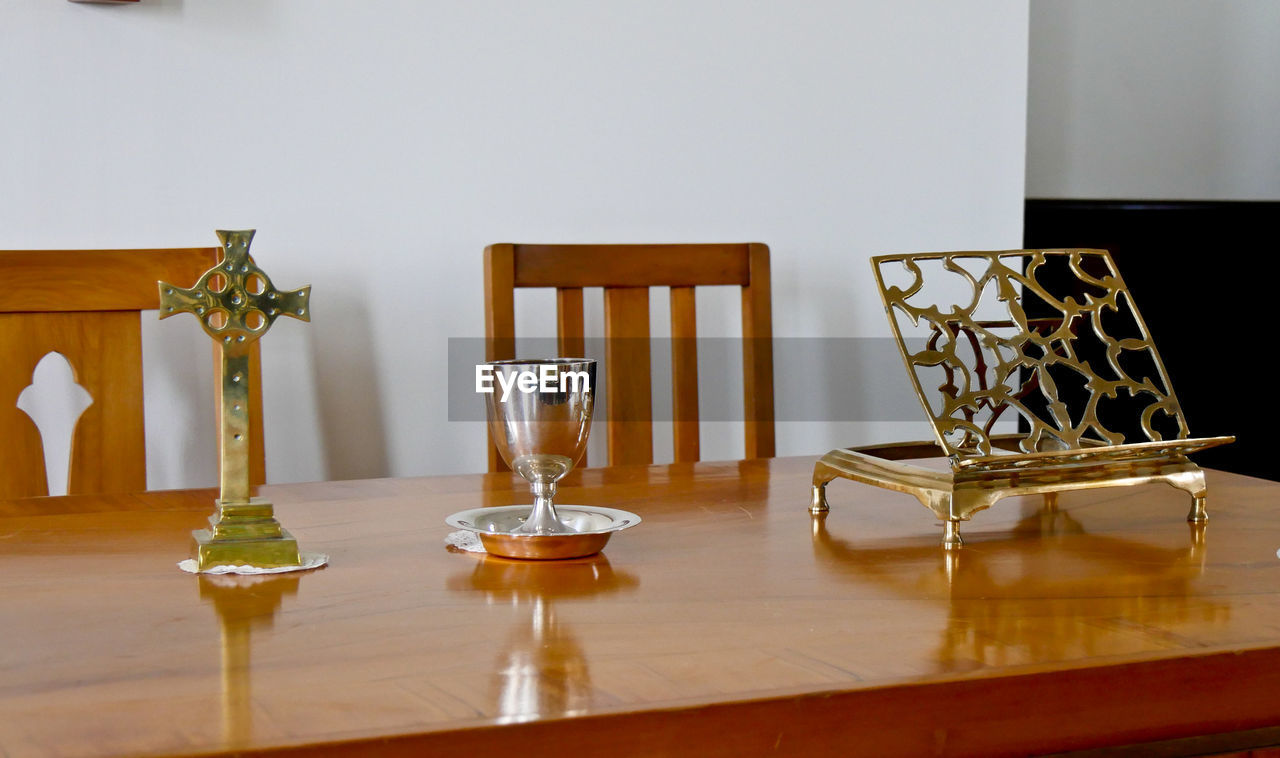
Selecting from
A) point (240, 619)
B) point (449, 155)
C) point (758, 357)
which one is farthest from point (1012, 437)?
point (449, 155)

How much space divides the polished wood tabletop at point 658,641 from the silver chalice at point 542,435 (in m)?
0.02

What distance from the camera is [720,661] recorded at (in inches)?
23.4

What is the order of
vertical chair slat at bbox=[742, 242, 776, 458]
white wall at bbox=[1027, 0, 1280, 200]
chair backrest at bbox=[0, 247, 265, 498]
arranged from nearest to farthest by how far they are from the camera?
chair backrest at bbox=[0, 247, 265, 498]
vertical chair slat at bbox=[742, 242, 776, 458]
white wall at bbox=[1027, 0, 1280, 200]

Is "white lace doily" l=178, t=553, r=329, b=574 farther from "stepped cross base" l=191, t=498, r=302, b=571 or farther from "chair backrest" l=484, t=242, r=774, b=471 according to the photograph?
"chair backrest" l=484, t=242, r=774, b=471

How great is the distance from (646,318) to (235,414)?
0.91 metres

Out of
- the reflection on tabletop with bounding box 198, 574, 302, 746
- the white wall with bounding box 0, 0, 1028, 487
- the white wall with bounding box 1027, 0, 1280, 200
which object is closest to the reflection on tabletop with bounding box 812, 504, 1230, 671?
the reflection on tabletop with bounding box 198, 574, 302, 746

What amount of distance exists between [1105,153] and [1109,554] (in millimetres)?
1802

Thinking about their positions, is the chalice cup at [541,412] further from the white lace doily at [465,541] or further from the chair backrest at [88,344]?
the chair backrest at [88,344]

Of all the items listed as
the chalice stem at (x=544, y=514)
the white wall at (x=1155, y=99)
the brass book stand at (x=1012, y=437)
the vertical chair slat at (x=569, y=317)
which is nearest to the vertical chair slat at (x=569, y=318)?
the vertical chair slat at (x=569, y=317)

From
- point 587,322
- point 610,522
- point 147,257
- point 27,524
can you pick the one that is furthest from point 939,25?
point 27,524

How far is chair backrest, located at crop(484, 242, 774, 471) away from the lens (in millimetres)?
1604

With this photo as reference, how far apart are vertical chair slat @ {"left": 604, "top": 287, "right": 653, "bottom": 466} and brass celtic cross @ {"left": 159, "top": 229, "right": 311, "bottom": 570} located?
0.85 m

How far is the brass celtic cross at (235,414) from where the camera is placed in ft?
2.60

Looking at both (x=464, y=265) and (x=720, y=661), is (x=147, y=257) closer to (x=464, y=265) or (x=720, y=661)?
(x=464, y=265)
